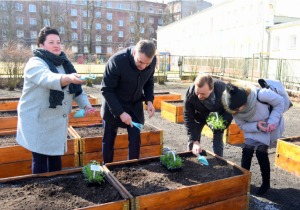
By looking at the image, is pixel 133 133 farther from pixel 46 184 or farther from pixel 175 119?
pixel 175 119

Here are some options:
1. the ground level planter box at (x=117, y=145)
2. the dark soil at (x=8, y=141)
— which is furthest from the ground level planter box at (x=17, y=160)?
the ground level planter box at (x=117, y=145)

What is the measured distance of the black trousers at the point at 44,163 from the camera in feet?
8.02

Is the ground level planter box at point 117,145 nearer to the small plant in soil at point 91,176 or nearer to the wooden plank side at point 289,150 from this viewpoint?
the small plant in soil at point 91,176

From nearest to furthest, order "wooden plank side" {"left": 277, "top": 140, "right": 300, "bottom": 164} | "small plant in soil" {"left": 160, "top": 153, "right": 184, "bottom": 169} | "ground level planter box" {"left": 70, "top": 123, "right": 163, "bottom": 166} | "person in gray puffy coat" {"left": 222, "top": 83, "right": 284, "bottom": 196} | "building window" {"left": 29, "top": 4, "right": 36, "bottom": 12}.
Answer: "person in gray puffy coat" {"left": 222, "top": 83, "right": 284, "bottom": 196} → "small plant in soil" {"left": 160, "top": 153, "right": 184, "bottom": 169} → "wooden plank side" {"left": 277, "top": 140, "right": 300, "bottom": 164} → "ground level planter box" {"left": 70, "top": 123, "right": 163, "bottom": 166} → "building window" {"left": 29, "top": 4, "right": 36, "bottom": 12}

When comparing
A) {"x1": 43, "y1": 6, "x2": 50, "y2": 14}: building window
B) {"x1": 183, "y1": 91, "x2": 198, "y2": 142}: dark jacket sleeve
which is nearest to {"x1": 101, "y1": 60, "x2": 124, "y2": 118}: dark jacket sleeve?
{"x1": 183, "y1": 91, "x2": 198, "y2": 142}: dark jacket sleeve

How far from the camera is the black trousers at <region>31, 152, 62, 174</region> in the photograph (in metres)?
2.44

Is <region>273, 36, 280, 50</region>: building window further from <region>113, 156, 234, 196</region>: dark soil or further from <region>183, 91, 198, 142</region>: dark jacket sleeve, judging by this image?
<region>113, 156, 234, 196</region>: dark soil

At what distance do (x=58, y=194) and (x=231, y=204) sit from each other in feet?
5.25

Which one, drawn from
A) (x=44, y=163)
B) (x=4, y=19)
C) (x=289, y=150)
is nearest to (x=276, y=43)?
(x=289, y=150)

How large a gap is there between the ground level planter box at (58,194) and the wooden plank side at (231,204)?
80 centimetres

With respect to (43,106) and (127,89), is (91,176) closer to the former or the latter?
(43,106)

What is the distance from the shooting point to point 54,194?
2205 mm

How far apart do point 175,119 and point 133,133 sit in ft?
12.5

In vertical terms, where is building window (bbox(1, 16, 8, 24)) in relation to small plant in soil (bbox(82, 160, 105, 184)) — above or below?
above
